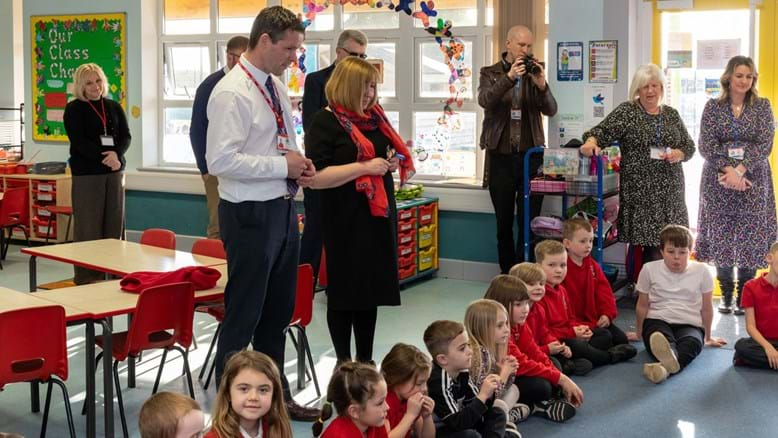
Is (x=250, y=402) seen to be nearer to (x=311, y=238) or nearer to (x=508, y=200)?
(x=311, y=238)

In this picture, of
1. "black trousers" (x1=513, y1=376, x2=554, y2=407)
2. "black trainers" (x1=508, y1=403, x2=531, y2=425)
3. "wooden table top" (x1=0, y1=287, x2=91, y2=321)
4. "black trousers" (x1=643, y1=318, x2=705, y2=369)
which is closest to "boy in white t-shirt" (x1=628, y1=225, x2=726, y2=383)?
"black trousers" (x1=643, y1=318, x2=705, y2=369)

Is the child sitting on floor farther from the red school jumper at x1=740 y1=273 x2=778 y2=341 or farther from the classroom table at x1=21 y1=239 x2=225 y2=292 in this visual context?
the red school jumper at x1=740 y1=273 x2=778 y2=341

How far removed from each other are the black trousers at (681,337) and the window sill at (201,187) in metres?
2.31

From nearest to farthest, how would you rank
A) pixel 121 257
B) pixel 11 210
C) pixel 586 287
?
pixel 121 257 < pixel 586 287 < pixel 11 210

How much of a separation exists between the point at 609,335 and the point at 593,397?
73 cm

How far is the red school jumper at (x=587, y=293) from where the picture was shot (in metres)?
5.46

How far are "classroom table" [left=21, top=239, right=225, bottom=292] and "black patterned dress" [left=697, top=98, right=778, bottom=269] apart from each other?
3.28 meters

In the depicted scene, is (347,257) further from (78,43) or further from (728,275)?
(78,43)

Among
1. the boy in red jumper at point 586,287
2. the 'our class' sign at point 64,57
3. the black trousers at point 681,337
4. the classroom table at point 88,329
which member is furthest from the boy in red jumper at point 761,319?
the 'our class' sign at point 64,57

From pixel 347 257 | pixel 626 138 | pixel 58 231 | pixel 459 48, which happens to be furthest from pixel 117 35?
pixel 347 257

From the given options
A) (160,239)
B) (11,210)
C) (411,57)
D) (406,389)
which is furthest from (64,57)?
(406,389)

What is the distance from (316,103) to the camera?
19.1 feet

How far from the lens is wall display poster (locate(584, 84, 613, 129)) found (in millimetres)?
6941

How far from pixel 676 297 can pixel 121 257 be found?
300 cm
